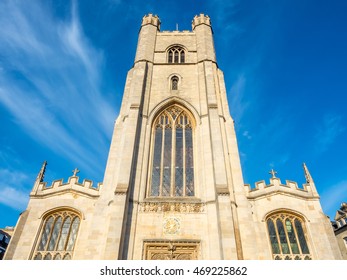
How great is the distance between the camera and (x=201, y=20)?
21.7 meters

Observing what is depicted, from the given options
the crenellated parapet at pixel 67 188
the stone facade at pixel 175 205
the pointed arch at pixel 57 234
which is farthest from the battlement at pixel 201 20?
the pointed arch at pixel 57 234

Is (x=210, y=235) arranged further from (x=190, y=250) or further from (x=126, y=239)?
(x=126, y=239)

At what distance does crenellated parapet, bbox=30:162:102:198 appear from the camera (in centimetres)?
1266

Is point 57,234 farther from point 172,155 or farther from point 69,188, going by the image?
point 172,155

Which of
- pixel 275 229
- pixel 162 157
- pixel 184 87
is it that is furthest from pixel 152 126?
pixel 275 229

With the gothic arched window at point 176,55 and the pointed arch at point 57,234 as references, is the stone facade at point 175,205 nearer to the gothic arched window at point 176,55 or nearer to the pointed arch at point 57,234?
the pointed arch at point 57,234

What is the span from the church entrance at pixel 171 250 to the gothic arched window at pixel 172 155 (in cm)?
237

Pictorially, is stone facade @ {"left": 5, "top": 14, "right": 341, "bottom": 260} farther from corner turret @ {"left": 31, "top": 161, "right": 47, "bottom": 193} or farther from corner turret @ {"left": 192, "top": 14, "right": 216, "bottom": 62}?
corner turret @ {"left": 192, "top": 14, "right": 216, "bottom": 62}

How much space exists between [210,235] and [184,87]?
9.51 m

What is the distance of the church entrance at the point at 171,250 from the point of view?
10.2 metres

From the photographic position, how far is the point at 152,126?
47.9ft

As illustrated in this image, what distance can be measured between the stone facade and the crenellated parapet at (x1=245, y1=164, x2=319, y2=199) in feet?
0.16

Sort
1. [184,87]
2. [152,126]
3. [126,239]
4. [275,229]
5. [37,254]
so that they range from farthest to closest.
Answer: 1. [184,87]
2. [152,126]
3. [275,229]
4. [37,254]
5. [126,239]

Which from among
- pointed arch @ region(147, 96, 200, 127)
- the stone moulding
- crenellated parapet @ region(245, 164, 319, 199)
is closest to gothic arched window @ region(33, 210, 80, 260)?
the stone moulding
